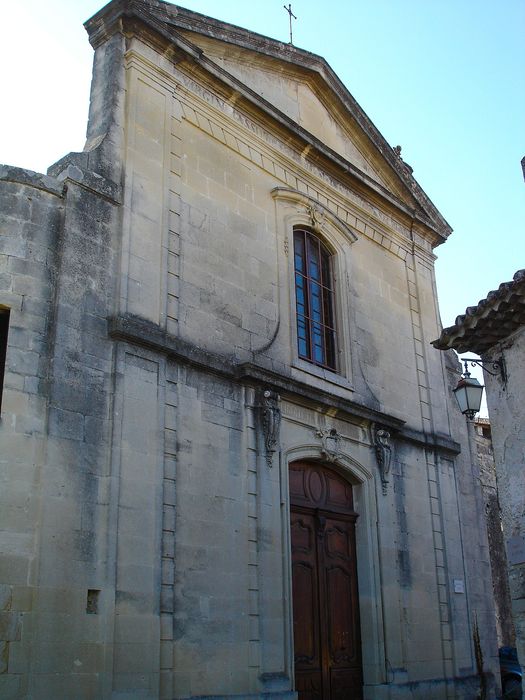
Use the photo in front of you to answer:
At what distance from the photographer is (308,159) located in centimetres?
1395

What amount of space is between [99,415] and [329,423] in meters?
4.19

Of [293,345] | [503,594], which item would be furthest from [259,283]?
[503,594]

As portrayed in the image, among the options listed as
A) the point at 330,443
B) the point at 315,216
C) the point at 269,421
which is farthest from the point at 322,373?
the point at 315,216

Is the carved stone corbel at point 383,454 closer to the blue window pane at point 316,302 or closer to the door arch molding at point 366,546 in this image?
the door arch molding at point 366,546

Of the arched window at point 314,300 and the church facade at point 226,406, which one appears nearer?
the church facade at point 226,406

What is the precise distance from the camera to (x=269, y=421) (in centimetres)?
1109

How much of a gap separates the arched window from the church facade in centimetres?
4

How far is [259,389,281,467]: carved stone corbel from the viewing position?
36.1 ft

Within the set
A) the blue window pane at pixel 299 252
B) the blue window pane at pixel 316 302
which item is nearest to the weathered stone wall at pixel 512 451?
the blue window pane at pixel 316 302

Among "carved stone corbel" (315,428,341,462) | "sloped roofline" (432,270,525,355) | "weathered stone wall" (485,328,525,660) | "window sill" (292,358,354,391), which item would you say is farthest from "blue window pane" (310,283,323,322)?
"weathered stone wall" (485,328,525,660)

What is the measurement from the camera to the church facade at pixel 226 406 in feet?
28.0

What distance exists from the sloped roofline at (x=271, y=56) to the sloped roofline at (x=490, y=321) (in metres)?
4.99

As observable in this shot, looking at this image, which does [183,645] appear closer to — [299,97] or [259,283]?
[259,283]

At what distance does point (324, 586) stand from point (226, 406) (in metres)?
2.96
